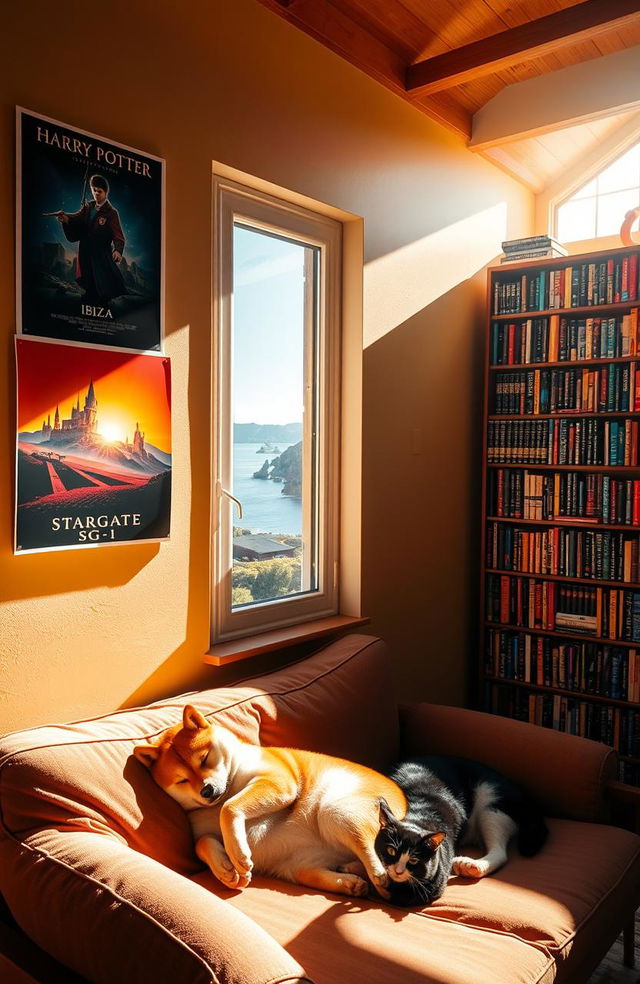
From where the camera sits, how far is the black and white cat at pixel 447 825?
1805 mm

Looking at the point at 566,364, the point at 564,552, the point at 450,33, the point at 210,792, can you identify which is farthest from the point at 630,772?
the point at 450,33

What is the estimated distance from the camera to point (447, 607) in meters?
3.55

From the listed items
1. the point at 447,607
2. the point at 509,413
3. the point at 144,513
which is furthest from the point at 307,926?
the point at 509,413

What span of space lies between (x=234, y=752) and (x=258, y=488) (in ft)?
3.34

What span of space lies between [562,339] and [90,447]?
224 centimetres

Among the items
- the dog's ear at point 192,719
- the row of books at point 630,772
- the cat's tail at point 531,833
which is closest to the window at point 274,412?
the dog's ear at point 192,719

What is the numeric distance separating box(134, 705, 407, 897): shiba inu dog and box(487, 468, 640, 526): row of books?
1836 mm

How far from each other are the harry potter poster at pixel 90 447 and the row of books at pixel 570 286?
1.97 meters

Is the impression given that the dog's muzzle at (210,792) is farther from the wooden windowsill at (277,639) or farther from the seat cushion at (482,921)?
the wooden windowsill at (277,639)

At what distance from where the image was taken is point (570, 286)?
341 cm

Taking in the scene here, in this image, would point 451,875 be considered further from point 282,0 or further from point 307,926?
point 282,0

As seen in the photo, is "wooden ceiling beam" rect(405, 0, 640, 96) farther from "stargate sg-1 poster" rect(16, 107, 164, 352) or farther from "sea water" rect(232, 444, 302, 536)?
"sea water" rect(232, 444, 302, 536)

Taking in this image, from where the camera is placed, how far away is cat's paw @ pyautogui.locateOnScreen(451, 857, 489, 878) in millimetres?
1958

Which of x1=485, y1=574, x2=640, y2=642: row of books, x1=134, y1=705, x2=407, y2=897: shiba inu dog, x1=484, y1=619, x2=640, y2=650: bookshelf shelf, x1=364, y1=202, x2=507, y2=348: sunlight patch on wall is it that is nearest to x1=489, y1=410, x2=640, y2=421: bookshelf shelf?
x1=364, y1=202, x2=507, y2=348: sunlight patch on wall
